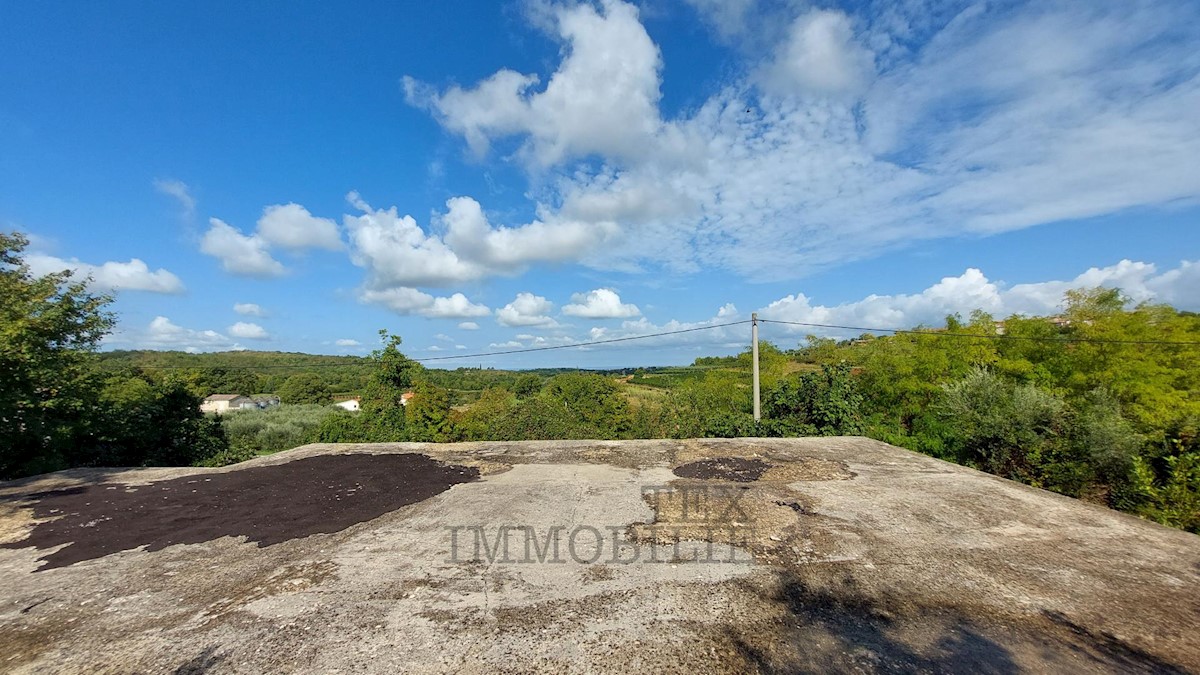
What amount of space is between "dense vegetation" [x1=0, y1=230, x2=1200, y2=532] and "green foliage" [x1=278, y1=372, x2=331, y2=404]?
2245cm

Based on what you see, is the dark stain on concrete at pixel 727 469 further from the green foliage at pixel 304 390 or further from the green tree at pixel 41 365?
the green foliage at pixel 304 390

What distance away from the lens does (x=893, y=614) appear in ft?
7.81

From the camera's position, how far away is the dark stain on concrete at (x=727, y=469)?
5.25 m

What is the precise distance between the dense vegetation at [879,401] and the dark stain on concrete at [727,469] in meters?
4.97

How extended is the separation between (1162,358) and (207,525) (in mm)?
22693

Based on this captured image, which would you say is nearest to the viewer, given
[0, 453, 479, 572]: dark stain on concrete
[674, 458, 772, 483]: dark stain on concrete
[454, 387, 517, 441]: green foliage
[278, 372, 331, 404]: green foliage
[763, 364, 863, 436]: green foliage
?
[0, 453, 479, 572]: dark stain on concrete

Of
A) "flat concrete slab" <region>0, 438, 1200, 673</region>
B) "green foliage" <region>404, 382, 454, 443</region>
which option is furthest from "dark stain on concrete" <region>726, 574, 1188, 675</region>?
"green foliage" <region>404, 382, 454, 443</region>

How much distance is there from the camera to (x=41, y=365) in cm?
721

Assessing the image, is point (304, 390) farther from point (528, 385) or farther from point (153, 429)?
point (153, 429)

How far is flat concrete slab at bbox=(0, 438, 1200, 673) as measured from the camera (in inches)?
81.3

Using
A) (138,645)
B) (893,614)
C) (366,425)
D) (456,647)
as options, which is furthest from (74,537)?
(366,425)

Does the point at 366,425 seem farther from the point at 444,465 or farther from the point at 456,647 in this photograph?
the point at 456,647

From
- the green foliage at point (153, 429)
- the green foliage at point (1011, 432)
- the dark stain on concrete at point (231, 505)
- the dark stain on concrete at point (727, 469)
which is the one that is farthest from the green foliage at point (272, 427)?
the green foliage at point (1011, 432)

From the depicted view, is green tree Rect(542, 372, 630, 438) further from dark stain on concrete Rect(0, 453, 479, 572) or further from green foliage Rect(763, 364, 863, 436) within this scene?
dark stain on concrete Rect(0, 453, 479, 572)
